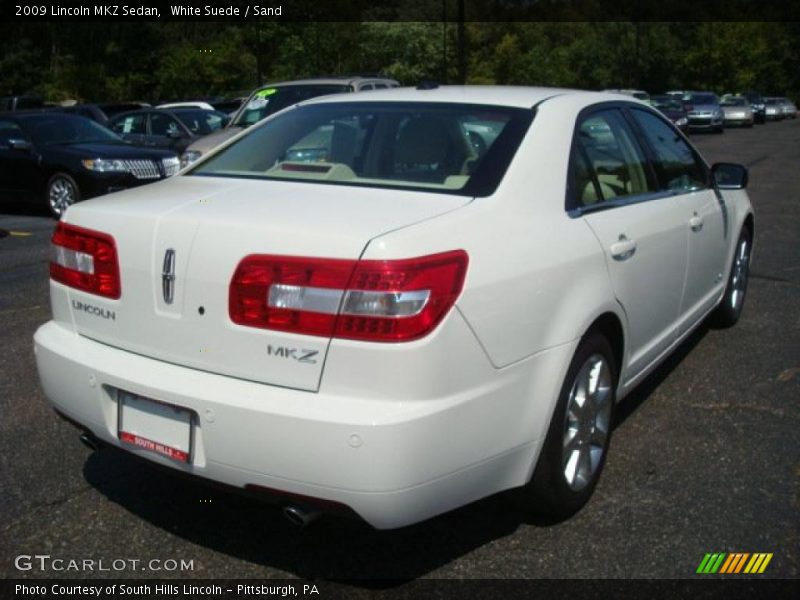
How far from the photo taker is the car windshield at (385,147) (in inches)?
125

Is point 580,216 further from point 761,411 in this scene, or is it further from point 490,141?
point 761,411

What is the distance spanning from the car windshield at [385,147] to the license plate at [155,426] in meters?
1.01

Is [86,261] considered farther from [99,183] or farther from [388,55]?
[388,55]

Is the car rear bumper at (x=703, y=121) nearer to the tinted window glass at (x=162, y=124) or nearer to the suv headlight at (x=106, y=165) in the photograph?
the tinted window glass at (x=162, y=124)

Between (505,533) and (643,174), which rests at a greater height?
(643,174)

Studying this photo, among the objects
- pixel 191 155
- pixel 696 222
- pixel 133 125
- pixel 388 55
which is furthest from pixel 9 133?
pixel 388 55

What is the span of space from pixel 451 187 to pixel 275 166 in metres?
0.85

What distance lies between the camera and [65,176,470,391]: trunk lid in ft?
8.50

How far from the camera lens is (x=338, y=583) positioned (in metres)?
2.91

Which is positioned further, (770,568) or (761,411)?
(761,411)

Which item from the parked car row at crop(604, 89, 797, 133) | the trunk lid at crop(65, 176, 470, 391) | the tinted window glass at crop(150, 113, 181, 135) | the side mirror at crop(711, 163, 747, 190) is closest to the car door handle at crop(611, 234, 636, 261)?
the trunk lid at crop(65, 176, 470, 391)

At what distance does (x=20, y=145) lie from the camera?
12148 mm

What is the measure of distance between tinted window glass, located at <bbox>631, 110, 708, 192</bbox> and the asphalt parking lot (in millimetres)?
1092

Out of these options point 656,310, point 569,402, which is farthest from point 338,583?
point 656,310
